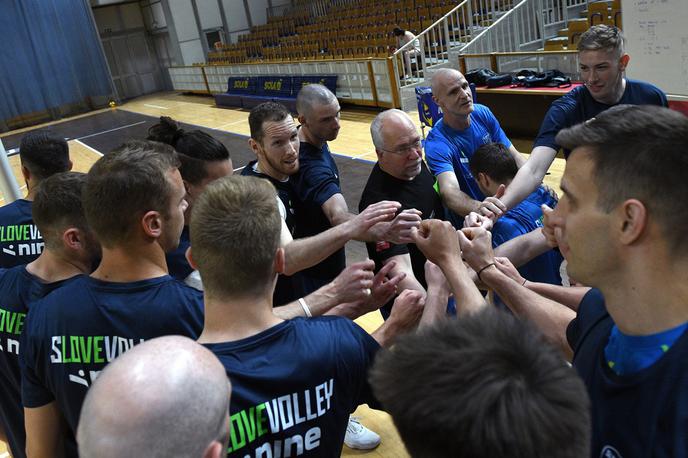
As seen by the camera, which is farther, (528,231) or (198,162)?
(198,162)

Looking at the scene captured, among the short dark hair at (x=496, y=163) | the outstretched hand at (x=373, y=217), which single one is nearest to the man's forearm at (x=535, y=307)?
the outstretched hand at (x=373, y=217)

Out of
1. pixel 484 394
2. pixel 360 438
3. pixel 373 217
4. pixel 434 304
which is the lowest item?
pixel 360 438

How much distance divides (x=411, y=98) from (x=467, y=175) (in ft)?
30.3

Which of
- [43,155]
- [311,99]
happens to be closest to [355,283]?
[311,99]

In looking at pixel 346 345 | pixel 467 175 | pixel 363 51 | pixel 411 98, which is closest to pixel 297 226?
pixel 467 175

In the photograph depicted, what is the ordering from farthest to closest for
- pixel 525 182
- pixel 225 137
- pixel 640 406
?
pixel 225 137
pixel 525 182
pixel 640 406

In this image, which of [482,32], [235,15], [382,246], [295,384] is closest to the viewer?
[295,384]

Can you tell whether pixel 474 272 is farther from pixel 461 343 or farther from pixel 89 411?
pixel 89 411

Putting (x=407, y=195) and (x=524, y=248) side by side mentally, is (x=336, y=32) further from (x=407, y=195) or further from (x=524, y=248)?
(x=524, y=248)

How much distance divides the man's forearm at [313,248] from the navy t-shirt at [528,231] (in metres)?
0.78

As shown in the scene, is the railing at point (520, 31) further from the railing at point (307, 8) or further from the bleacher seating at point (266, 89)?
the railing at point (307, 8)

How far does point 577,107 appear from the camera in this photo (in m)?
3.44

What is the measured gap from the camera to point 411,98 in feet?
41.1

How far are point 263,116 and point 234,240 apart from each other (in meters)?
1.85
